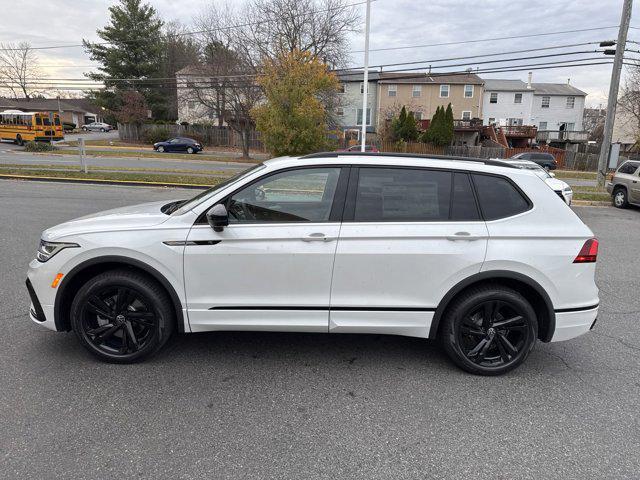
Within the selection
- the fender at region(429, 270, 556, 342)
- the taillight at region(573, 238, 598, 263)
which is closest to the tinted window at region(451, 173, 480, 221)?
the fender at region(429, 270, 556, 342)

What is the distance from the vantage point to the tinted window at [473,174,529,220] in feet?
10.8

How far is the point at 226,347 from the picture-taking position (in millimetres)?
3766

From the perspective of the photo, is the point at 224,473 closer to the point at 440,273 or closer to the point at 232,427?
the point at 232,427

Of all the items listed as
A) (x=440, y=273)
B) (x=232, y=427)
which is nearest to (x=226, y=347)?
(x=232, y=427)

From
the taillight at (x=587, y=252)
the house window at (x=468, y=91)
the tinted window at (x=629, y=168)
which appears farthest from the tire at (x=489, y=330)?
the house window at (x=468, y=91)

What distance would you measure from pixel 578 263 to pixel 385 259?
1469mm

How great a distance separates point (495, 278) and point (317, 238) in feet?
4.65

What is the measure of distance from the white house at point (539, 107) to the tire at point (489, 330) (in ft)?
172

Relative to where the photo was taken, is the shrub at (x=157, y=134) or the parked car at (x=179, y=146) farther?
the shrub at (x=157, y=134)

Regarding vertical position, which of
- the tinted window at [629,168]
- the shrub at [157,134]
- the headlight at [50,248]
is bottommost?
the headlight at [50,248]

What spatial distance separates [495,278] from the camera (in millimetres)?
3305

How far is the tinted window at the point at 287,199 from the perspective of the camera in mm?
3293

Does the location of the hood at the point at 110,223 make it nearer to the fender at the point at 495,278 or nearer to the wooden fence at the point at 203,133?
the fender at the point at 495,278

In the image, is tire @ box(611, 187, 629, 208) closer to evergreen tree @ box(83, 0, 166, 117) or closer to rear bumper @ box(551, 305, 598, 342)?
rear bumper @ box(551, 305, 598, 342)
